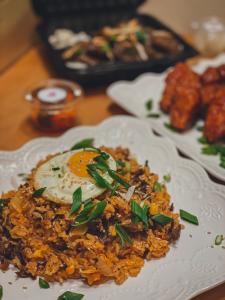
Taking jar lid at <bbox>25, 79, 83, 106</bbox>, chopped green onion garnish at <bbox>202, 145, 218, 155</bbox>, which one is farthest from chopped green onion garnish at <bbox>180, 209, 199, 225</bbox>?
jar lid at <bbox>25, 79, 83, 106</bbox>

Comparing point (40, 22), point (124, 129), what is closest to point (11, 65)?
point (40, 22)

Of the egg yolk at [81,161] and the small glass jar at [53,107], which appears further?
the small glass jar at [53,107]

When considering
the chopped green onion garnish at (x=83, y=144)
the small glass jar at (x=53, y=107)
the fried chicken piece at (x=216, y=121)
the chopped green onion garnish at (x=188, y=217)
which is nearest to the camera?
the chopped green onion garnish at (x=188, y=217)

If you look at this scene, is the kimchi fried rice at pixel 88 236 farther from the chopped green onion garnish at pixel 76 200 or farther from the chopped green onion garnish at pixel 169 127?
the chopped green onion garnish at pixel 169 127

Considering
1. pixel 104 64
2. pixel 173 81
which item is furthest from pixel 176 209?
pixel 104 64

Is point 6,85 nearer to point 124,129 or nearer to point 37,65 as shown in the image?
point 37,65

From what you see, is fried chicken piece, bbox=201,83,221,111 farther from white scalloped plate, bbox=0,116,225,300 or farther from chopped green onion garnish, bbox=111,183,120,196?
chopped green onion garnish, bbox=111,183,120,196

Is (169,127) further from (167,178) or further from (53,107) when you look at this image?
(53,107)

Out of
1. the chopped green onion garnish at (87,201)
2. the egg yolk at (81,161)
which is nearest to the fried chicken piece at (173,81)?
the egg yolk at (81,161)
